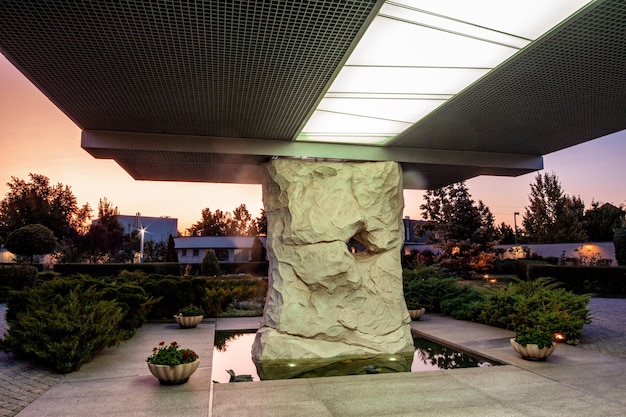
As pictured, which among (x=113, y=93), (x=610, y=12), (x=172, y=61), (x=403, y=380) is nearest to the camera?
(x=610, y=12)

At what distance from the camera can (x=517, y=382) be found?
581 cm

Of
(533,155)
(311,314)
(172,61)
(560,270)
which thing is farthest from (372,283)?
(560,270)

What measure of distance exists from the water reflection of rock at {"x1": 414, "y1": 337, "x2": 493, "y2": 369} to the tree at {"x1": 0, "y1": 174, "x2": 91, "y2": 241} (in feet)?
95.8

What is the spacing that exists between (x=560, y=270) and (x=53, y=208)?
104ft

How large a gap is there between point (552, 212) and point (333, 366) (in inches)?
1280

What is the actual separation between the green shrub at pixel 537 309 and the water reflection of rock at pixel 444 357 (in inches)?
46.4

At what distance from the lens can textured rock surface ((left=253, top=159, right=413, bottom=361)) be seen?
7.62 meters

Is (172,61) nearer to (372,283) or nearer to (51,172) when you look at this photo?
(372,283)

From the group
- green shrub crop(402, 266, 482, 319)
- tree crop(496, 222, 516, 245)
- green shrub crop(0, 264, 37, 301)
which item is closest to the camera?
green shrub crop(402, 266, 482, 319)

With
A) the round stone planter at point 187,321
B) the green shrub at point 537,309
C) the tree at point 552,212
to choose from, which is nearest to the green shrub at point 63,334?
the round stone planter at point 187,321

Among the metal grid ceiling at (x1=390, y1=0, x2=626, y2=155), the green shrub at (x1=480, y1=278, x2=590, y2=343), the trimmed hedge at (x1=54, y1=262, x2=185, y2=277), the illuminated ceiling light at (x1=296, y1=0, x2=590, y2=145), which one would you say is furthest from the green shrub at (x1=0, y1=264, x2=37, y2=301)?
the green shrub at (x1=480, y1=278, x2=590, y2=343)

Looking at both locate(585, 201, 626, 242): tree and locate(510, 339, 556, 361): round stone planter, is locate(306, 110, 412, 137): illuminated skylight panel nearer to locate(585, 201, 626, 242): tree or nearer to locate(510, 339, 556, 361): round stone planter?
locate(510, 339, 556, 361): round stone planter

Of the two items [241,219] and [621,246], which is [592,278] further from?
[241,219]

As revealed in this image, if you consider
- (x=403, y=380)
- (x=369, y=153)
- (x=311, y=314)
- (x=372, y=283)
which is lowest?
(x=403, y=380)
